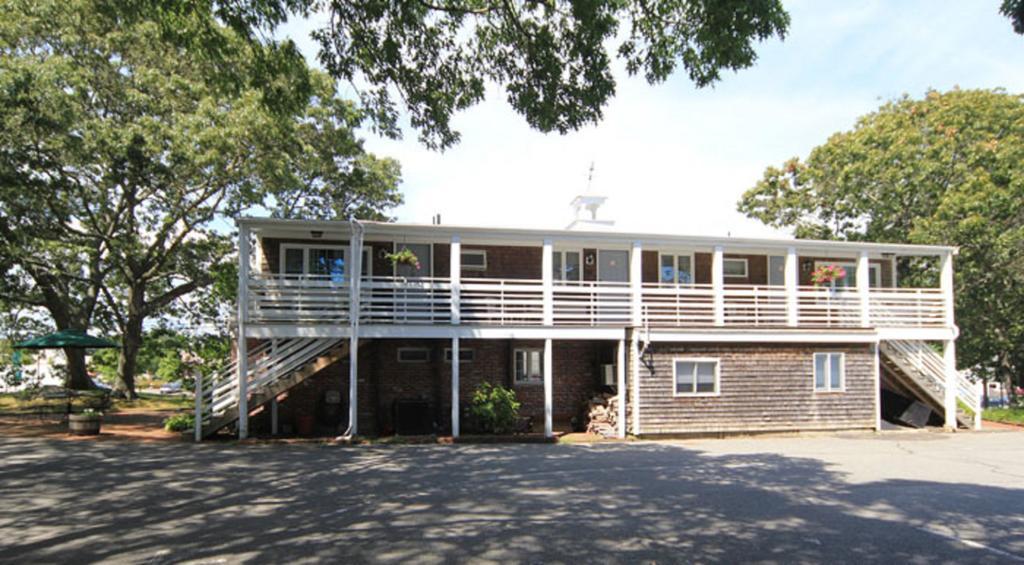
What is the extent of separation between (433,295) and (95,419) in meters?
8.43

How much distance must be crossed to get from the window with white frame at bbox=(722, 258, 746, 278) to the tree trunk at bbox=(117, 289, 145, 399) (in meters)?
21.0

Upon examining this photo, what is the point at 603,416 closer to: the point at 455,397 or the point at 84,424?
the point at 455,397

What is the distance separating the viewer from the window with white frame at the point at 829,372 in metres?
16.2

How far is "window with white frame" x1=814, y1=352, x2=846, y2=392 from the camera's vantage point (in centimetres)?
1616

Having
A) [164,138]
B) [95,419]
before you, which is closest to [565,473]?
[95,419]

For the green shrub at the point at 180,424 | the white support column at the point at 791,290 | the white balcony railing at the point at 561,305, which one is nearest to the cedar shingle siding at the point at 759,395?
the white balcony railing at the point at 561,305

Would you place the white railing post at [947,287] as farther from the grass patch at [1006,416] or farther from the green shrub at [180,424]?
the green shrub at [180,424]

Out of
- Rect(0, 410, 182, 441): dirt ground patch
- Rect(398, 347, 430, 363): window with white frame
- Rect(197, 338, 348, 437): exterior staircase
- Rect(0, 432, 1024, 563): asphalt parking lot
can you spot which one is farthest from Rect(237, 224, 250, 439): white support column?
Rect(398, 347, 430, 363): window with white frame

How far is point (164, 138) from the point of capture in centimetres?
1820

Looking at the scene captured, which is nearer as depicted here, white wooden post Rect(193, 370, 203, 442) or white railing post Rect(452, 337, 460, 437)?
white wooden post Rect(193, 370, 203, 442)

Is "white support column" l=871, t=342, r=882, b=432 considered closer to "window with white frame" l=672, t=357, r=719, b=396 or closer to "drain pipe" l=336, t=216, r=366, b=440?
"window with white frame" l=672, t=357, r=719, b=396

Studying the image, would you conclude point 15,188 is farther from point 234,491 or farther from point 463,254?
point 234,491

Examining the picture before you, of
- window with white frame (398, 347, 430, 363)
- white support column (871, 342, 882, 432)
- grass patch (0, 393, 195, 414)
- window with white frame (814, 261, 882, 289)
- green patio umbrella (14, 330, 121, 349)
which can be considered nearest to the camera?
white support column (871, 342, 882, 432)

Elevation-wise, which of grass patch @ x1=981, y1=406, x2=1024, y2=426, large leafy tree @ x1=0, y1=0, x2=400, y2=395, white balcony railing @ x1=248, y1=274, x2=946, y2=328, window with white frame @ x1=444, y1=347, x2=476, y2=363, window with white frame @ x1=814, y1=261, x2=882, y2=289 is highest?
large leafy tree @ x1=0, y1=0, x2=400, y2=395
